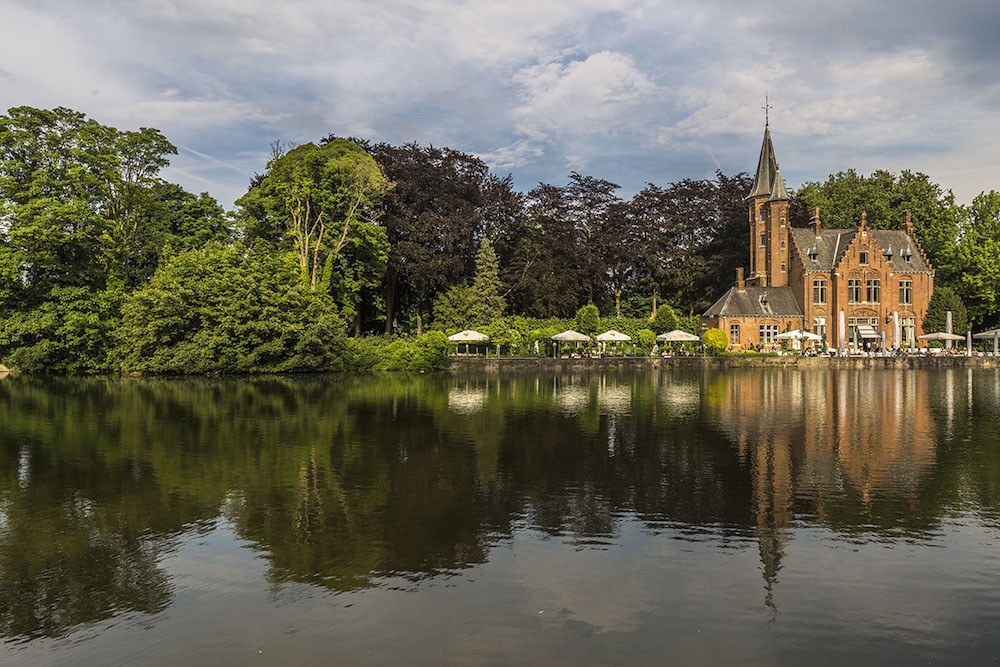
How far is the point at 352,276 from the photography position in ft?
170

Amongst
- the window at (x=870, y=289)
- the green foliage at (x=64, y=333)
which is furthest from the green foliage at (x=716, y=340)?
the green foliage at (x=64, y=333)

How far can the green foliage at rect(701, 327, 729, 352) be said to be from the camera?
52.5m

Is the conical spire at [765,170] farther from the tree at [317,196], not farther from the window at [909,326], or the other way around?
the tree at [317,196]

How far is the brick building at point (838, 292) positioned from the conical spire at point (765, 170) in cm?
74

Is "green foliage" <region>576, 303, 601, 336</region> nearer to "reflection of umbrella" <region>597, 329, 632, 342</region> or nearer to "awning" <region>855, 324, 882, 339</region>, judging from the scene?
"reflection of umbrella" <region>597, 329, 632, 342</region>

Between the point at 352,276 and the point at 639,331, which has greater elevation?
the point at 352,276

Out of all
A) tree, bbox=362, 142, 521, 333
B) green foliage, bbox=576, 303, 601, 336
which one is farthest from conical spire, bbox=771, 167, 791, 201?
tree, bbox=362, 142, 521, 333

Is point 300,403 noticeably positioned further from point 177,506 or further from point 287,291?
point 287,291

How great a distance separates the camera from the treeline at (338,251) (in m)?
40.1

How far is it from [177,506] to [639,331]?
1812 inches

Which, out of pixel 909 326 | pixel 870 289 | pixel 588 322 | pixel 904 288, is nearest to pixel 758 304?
pixel 870 289

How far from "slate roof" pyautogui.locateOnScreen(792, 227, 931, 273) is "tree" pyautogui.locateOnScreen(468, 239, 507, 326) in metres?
28.1

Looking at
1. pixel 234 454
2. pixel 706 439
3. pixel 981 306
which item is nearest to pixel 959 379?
pixel 706 439

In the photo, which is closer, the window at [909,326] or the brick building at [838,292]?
the brick building at [838,292]
